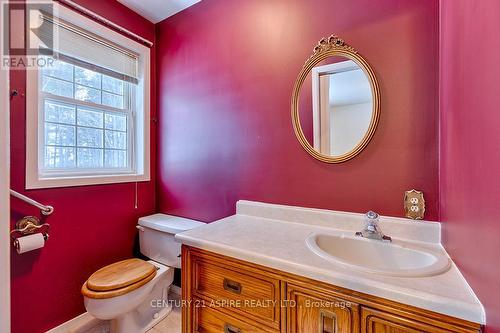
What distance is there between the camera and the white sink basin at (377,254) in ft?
2.77

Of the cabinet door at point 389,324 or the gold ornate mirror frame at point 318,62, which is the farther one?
the gold ornate mirror frame at point 318,62

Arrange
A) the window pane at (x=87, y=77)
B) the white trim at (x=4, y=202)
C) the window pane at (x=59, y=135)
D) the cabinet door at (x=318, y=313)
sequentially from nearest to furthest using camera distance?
the white trim at (x=4, y=202), the cabinet door at (x=318, y=313), the window pane at (x=59, y=135), the window pane at (x=87, y=77)

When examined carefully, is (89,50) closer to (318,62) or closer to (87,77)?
(87,77)

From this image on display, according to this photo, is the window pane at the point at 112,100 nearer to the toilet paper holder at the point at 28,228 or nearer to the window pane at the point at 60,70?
the window pane at the point at 60,70

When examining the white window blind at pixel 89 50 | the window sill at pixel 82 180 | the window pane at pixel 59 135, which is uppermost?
the white window blind at pixel 89 50

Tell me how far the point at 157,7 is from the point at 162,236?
1837 mm

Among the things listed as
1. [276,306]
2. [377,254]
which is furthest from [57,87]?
[377,254]

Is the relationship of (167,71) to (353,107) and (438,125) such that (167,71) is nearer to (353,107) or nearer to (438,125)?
(353,107)

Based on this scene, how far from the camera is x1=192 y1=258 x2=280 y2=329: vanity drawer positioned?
36.8 inches

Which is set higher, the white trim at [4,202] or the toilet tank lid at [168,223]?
the white trim at [4,202]

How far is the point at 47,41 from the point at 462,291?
89.6 inches

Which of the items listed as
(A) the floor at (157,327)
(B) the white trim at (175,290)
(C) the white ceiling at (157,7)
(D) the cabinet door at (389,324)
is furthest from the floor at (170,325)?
(C) the white ceiling at (157,7)

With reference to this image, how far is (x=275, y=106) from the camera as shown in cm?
148

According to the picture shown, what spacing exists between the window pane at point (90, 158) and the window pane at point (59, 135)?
93 millimetres
